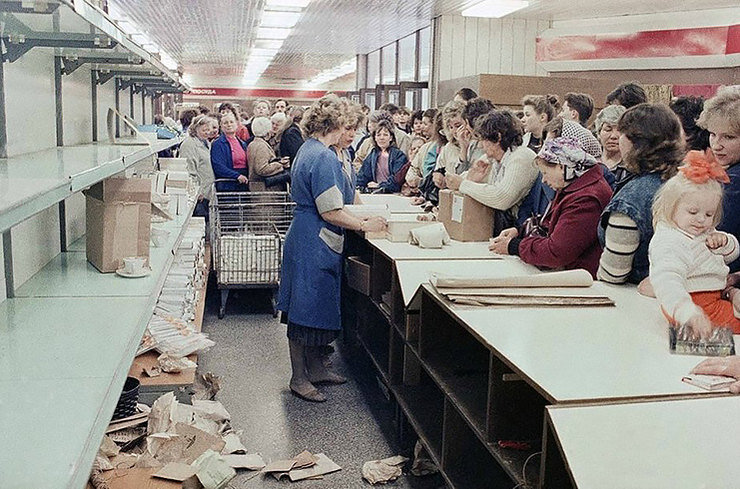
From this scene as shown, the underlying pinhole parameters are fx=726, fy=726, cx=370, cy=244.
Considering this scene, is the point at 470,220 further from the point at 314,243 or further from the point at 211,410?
the point at 211,410

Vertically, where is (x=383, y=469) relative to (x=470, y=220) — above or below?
below

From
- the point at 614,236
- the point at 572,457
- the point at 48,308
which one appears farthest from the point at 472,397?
the point at 48,308

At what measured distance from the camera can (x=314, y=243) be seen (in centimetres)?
420

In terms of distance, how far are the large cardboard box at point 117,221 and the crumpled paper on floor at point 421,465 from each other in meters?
1.60

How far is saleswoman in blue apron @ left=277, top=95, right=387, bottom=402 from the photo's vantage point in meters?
4.10

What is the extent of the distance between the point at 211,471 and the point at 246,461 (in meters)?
0.76

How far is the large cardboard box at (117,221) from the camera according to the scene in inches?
108

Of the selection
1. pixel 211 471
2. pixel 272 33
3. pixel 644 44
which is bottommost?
pixel 211 471

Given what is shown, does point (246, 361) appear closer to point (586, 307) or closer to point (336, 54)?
point (586, 307)

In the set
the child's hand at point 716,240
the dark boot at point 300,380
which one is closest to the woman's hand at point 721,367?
the child's hand at point 716,240

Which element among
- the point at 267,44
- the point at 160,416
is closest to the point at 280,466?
the point at 160,416

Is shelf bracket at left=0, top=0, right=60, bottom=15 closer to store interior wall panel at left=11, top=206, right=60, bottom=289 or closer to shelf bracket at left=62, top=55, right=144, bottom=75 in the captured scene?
store interior wall panel at left=11, top=206, right=60, bottom=289

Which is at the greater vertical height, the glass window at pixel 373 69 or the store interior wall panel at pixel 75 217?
the glass window at pixel 373 69

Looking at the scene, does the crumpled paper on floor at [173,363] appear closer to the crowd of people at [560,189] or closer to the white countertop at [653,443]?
the crowd of people at [560,189]
